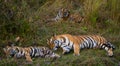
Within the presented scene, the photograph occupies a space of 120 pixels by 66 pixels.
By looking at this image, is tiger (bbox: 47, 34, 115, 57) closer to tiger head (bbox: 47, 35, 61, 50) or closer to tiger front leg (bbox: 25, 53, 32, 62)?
tiger head (bbox: 47, 35, 61, 50)

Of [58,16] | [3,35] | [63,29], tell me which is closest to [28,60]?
[3,35]

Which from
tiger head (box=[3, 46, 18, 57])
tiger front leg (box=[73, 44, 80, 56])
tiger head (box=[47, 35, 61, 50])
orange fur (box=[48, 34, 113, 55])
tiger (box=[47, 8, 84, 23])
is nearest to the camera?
tiger head (box=[3, 46, 18, 57])

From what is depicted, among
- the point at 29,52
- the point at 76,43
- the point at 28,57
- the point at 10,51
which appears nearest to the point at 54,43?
the point at 76,43

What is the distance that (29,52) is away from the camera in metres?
8.27

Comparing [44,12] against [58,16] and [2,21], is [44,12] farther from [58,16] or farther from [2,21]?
[2,21]

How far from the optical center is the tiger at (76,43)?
28.6ft

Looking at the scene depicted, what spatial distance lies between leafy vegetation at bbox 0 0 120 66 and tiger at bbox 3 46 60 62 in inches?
6.5

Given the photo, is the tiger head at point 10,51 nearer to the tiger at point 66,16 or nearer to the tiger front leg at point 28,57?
the tiger front leg at point 28,57

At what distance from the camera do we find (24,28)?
9.36 m

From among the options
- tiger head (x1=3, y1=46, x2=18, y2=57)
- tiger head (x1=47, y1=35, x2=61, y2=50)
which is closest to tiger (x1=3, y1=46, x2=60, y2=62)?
tiger head (x1=3, y1=46, x2=18, y2=57)

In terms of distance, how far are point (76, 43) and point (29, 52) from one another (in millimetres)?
1137

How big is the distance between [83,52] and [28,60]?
139cm

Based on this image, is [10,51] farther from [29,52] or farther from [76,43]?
[76,43]

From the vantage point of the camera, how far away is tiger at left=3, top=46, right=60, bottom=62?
26.6 ft
